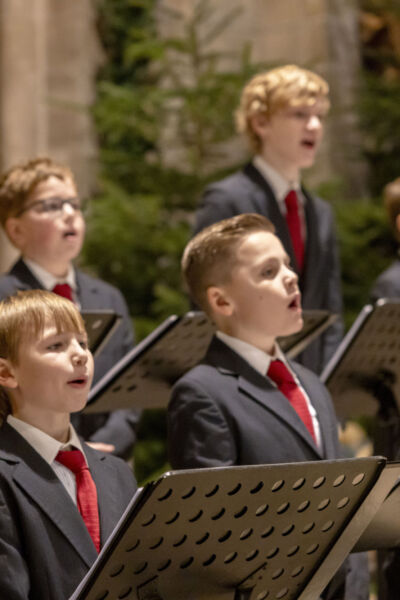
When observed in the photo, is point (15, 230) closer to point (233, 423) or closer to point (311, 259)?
point (311, 259)

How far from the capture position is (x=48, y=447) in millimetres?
2482

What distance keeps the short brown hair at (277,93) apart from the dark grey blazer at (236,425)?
1.61m

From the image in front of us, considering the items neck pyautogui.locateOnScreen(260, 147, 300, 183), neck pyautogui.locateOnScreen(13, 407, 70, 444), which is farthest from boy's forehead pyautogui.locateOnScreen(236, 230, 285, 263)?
neck pyautogui.locateOnScreen(260, 147, 300, 183)

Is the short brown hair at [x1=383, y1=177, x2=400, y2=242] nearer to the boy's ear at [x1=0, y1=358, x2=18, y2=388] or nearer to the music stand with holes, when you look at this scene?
the music stand with holes

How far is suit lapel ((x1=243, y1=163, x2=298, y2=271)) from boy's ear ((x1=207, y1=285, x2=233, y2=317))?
1033mm

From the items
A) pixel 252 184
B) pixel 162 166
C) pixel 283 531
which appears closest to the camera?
pixel 283 531

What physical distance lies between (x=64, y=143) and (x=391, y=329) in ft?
12.9

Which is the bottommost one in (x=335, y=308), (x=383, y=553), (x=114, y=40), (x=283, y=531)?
(x=383, y=553)

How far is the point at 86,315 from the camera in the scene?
3143 millimetres

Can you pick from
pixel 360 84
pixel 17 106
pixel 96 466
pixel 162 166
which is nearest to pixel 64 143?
pixel 17 106

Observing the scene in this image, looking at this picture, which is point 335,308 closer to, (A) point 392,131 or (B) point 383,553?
(B) point 383,553

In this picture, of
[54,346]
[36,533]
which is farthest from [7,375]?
[36,533]

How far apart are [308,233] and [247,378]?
1.41 m

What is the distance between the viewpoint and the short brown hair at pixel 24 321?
257 cm
